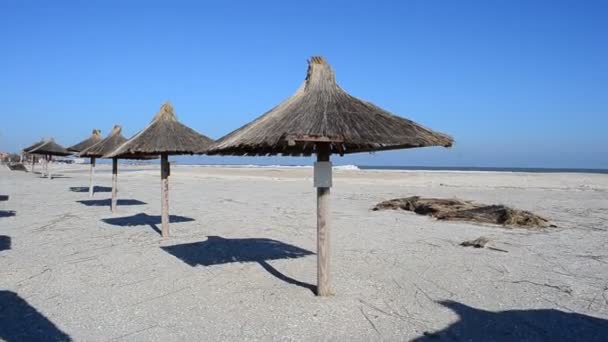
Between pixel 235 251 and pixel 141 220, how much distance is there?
192 inches

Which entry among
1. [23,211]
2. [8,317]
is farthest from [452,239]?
[23,211]

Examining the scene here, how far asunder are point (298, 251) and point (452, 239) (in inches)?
116

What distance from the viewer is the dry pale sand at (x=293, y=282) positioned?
4465mm

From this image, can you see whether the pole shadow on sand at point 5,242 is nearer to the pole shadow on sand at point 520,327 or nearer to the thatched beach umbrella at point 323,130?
the thatched beach umbrella at point 323,130

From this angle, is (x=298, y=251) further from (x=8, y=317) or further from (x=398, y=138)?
(x=8, y=317)

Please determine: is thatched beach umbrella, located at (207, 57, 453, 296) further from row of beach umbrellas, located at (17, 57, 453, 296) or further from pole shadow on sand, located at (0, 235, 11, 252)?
pole shadow on sand, located at (0, 235, 11, 252)

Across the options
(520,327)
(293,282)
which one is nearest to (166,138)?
(293,282)

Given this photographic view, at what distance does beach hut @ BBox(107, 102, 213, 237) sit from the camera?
8406mm

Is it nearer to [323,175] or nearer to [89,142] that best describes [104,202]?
[89,142]

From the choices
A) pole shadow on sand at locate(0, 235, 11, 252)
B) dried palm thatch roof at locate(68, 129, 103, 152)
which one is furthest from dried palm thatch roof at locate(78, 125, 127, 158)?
dried palm thatch roof at locate(68, 129, 103, 152)

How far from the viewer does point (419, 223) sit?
11180 millimetres

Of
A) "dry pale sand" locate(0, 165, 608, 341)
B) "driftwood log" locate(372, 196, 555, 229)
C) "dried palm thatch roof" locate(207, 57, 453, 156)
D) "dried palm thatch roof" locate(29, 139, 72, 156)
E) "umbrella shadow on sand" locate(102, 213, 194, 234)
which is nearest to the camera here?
"dry pale sand" locate(0, 165, 608, 341)

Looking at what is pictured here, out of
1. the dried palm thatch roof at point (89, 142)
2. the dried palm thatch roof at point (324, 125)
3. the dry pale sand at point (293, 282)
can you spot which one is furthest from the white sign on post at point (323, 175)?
the dried palm thatch roof at point (89, 142)

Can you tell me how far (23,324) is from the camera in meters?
4.53
